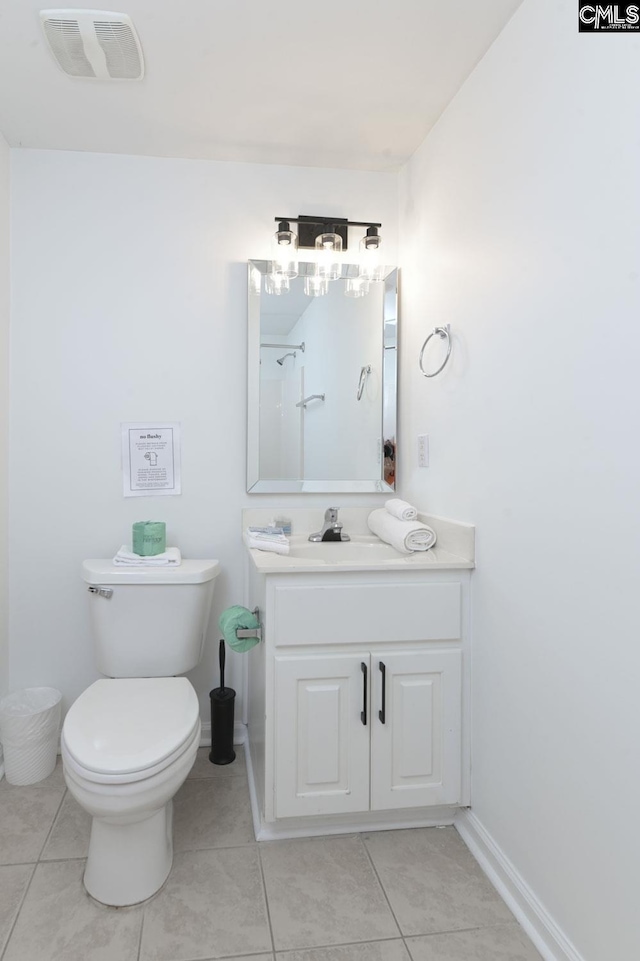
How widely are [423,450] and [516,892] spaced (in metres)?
1.35

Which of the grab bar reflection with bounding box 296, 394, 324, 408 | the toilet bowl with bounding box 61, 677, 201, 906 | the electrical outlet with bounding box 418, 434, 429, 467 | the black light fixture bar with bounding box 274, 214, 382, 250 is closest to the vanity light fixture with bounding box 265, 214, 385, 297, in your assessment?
the black light fixture bar with bounding box 274, 214, 382, 250

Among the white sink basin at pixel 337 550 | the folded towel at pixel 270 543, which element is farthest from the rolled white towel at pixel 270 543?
the white sink basin at pixel 337 550

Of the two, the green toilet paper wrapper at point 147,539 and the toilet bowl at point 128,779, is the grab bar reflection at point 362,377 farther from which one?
the toilet bowl at point 128,779

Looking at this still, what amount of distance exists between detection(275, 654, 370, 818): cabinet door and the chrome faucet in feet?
2.00

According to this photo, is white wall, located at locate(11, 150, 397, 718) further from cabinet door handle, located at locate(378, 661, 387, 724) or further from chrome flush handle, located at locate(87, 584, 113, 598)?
cabinet door handle, located at locate(378, 661, 387, 724)

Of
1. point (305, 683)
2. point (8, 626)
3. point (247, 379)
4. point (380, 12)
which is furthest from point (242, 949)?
point (380, 12)

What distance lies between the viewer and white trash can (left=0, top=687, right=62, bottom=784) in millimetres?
2018

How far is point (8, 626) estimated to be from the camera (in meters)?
2.20

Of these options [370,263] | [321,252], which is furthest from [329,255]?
[370,263]

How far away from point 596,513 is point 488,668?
26.4 inches

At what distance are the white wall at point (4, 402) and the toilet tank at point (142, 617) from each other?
1.37ft

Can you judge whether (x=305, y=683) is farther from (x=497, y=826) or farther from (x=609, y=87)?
(x=609, y=87)

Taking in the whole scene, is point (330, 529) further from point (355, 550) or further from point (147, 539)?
point (147, 539)

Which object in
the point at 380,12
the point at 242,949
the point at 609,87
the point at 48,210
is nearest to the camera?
the point at 609,87
